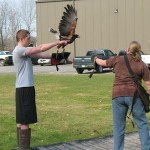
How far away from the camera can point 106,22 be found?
49375 millimetres

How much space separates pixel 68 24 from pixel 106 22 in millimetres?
43771

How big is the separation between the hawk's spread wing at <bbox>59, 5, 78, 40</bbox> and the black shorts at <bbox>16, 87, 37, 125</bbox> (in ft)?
4.39

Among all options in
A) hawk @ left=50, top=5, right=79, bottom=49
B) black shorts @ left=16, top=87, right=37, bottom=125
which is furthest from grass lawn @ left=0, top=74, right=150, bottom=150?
hawk @ left=50, top=5, right=79, bottom=49

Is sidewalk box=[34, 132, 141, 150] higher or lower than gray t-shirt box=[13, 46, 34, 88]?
lower

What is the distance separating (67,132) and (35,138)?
0.83 metres

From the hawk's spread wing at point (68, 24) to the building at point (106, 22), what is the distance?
133 feet

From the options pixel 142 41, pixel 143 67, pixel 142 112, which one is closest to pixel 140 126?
pixel 142 112

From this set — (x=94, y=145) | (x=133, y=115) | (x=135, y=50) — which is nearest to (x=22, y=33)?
(x=135, y=50)

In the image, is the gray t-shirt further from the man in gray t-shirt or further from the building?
the building

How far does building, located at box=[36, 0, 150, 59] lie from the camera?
4772 cm

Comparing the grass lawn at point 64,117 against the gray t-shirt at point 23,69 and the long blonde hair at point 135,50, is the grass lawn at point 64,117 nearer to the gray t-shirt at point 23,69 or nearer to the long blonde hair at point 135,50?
the gray t-shirt at point 23,69

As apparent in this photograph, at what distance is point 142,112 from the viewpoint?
6.89 m

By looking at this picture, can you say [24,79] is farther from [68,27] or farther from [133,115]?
[133,115]

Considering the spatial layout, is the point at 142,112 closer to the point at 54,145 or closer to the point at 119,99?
the point at 119,99
